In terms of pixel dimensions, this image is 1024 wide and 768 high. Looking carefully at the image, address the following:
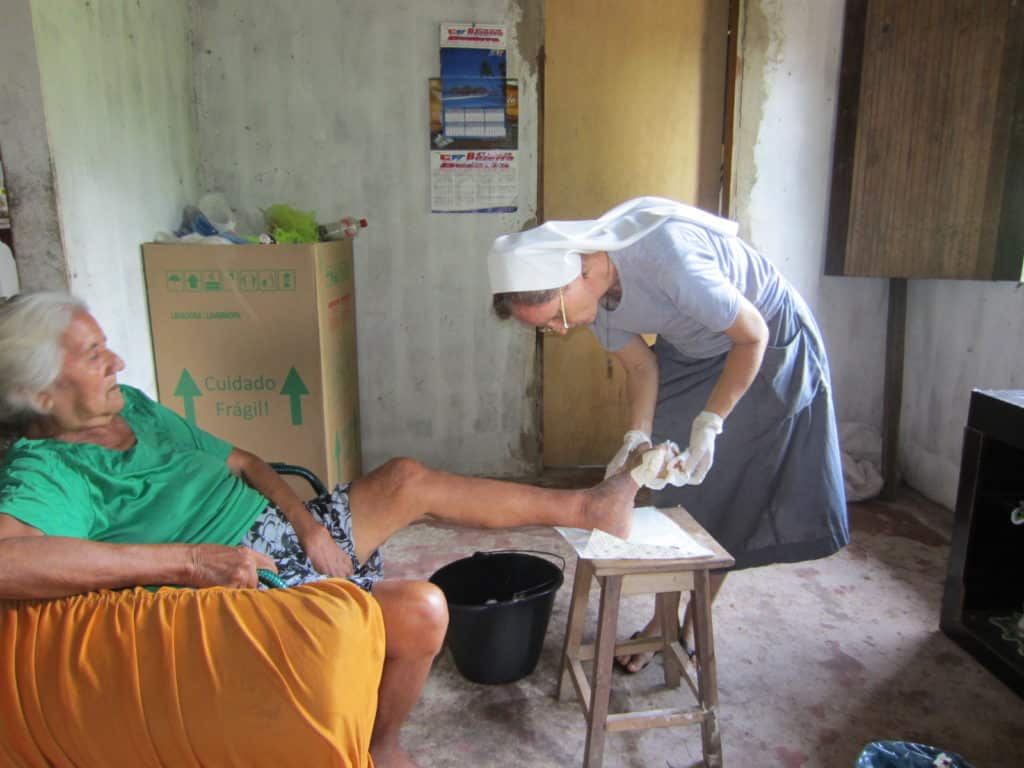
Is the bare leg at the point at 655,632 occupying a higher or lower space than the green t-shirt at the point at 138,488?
lower

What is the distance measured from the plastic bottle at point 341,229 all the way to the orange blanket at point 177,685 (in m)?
1.84

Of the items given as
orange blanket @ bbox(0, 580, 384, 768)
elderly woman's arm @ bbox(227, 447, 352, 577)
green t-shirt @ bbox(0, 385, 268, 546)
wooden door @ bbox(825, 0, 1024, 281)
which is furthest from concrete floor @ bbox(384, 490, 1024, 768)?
wooden door @ bbox(825, 0, 1024, 281)

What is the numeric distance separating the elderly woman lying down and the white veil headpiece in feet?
1.77

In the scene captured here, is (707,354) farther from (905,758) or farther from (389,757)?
(389,757)

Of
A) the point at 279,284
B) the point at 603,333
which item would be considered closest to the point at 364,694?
the point at 603,333

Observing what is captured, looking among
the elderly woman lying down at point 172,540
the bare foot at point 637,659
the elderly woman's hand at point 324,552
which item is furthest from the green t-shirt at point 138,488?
the bare foot at point 637,659

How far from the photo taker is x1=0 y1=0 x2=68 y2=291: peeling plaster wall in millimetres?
1522

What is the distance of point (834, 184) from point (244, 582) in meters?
2.80

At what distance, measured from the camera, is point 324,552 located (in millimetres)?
1456

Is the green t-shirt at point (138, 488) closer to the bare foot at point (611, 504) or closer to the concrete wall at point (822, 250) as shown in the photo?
the bare foot at point (611, 504)

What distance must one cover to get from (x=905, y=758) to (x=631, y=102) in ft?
8.36

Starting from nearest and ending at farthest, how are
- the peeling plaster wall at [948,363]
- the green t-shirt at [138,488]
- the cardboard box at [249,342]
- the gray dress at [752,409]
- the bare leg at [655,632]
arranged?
the green t-shirt at [138,488] → the gray dress at [752,409] → the bare leg at [655,632] → the cardboard box at [249,342] → the peeling plaster wall at [948,363]

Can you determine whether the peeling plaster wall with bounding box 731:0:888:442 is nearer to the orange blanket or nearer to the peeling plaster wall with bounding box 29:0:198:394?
the peeling plaster wall with bounding box 29:0:198:394

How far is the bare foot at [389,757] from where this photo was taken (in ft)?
4.40
